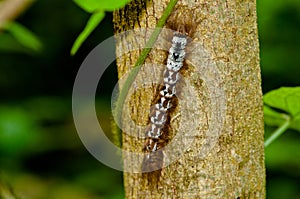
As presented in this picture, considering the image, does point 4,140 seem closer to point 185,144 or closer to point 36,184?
point 36,184

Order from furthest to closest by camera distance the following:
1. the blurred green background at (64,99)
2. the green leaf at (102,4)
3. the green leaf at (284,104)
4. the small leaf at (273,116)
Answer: the blurred green background at (64,99) < the small leaf at (273,116) < the green leaf at (284,104) < the green leaf at (102,4)

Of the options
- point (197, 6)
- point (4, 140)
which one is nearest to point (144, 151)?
point (197, 6)

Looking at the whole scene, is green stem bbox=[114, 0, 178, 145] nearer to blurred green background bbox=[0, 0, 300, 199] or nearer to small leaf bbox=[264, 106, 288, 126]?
small leaf bbox=[264, 106, 288, 126]

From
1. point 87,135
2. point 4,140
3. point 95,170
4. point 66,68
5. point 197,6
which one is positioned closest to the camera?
point 197,6

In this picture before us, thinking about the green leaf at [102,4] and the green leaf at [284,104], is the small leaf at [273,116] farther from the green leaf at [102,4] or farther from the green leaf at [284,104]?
the green leaf at [102,4]

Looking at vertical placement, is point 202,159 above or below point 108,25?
below

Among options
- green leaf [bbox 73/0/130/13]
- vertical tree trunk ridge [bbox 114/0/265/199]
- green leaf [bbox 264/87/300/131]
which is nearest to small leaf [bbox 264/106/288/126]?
green leaf [bbox 264/87/300/131]

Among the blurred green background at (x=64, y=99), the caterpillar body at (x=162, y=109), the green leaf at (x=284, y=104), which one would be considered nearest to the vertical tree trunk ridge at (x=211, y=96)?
the caterpillar body at (x=162, y=109)

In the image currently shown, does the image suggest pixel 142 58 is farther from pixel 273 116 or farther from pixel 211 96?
pixel 273 116
